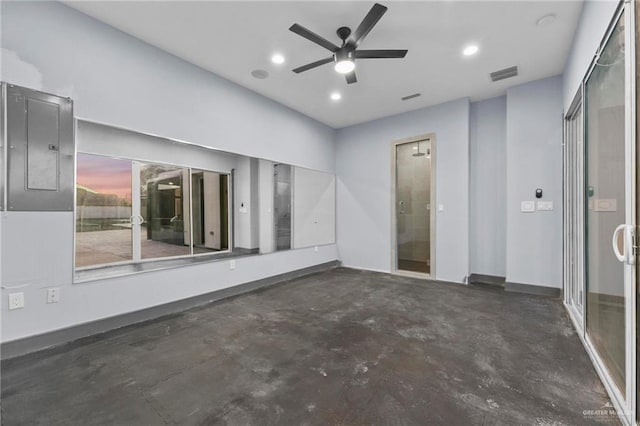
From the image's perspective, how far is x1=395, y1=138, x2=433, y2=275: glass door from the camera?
507 cm

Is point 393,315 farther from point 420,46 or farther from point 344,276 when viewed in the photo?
point 420,46

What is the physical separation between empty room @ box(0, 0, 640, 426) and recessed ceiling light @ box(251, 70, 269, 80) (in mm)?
145

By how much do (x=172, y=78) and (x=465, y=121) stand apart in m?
4.58

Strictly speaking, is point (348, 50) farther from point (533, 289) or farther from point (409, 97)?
point (533, 289)

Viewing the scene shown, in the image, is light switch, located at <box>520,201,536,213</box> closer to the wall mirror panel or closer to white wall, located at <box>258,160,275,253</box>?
the wall mirror panel

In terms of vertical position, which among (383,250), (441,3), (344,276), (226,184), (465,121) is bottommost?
(344,276)

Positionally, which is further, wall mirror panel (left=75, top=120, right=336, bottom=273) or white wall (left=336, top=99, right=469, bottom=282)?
white wall (left=336, top=99, right=469, bottom=282)

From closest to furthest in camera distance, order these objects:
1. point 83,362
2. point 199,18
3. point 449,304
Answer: point 83,362
point 199,18
point 449,304

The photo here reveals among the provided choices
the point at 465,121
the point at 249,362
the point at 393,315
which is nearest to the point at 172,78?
the point at 249,362

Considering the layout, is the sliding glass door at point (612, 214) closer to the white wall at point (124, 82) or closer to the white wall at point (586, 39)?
the white wall at point (586, 39)

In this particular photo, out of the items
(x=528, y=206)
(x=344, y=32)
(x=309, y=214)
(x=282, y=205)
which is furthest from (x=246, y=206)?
(x=528, y=206)

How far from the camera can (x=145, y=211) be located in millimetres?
4492

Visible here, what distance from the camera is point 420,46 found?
10.4ft

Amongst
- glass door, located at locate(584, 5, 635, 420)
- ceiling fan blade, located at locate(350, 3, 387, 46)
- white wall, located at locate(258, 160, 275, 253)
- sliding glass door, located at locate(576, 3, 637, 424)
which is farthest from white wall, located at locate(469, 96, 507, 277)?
white wall, located at locate(258, 160, 275, 253)
